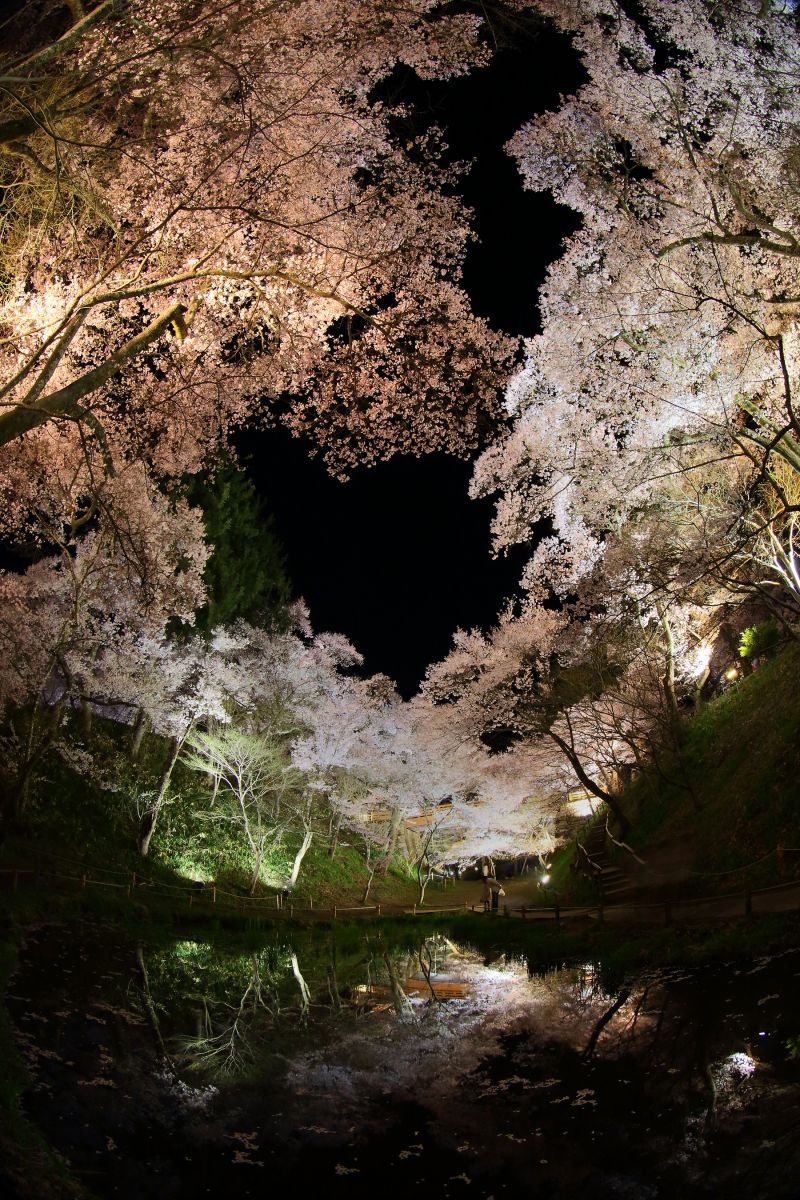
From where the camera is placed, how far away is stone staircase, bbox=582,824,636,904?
56.0 feet

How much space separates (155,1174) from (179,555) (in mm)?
19833

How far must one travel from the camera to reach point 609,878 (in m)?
19.1

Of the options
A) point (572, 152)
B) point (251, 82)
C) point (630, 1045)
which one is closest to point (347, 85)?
point (251, 82)

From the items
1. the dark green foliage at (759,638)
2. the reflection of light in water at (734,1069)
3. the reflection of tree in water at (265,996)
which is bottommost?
the reflection of tree in water at (265,996)

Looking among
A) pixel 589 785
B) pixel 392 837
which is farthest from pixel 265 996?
pixel 392 837

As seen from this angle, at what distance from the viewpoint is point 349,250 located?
311 inches

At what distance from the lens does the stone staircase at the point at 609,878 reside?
17.1 metres

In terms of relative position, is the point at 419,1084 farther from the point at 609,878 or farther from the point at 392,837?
the point at 392,837

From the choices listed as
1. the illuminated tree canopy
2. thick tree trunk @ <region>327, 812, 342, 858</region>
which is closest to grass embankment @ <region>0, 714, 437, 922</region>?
thick tree trunk @ <region>327, 812, 342, 858</region>

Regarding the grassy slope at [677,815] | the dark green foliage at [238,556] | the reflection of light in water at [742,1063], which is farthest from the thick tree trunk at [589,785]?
the dark green foliage at [238,556]

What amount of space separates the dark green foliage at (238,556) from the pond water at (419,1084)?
18217mm

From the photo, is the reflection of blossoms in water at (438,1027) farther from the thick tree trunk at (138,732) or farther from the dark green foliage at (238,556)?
the dark green foliage at (238,556)

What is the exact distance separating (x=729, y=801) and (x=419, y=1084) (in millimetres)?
11688

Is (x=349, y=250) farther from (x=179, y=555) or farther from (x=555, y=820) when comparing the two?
(x=555, y=820)
